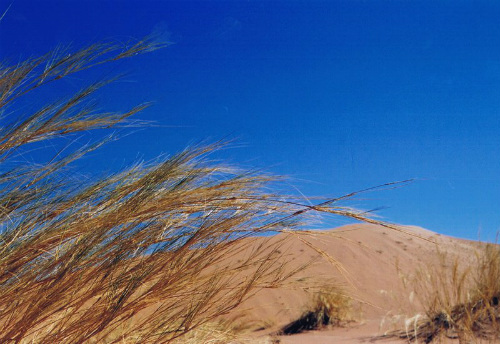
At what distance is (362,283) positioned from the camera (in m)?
13.2

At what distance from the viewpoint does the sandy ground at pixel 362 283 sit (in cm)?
587

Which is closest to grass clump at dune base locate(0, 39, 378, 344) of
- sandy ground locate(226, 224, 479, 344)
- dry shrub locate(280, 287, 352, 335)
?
sandy ground locate(226, 224, 479, 344)

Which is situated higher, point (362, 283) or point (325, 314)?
point (362, 283)

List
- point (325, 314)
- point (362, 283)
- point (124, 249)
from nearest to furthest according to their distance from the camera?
point (124, 249)
point (325, 314)
point (362, 283)

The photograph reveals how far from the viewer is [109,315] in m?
2.03

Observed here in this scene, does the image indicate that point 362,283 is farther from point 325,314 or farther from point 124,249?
point 124,249

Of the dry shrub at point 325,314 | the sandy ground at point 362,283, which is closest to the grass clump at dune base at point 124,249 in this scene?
the sandy ground at point 362,283

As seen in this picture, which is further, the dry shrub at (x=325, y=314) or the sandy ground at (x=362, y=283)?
the dry shrub at (x=325, y=314)

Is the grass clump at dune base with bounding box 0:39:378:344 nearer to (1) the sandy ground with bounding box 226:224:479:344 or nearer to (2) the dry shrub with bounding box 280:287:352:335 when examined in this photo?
(1) the sandy ground with bounding box 226:224:479:344

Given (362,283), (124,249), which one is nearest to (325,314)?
(362,283)

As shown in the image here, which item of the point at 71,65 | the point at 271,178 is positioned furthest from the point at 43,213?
the point at 271,178

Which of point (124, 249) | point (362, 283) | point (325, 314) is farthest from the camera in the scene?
point (362, 283)

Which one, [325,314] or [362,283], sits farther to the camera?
[362,283]

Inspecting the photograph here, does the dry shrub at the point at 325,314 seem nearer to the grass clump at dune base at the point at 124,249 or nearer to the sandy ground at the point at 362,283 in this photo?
the sandy ground at the point at 362,283
